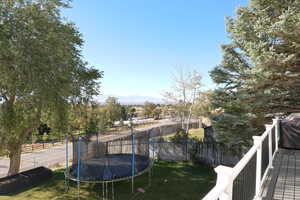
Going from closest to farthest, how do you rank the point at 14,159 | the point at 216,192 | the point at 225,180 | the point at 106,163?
the point at 216,192 < the point at 225,180 < the point at 106,163 < the point at 14,159

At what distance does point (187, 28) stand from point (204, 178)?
42.0 feet

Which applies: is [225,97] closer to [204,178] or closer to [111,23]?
[204,178]

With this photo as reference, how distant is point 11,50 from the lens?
6984mm

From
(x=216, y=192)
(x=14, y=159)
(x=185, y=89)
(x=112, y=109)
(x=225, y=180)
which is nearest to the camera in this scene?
(x=216, y=192)

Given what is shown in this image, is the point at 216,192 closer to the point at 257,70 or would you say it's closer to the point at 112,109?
the point at 257,70

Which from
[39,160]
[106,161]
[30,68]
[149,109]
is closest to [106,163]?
[106,161]

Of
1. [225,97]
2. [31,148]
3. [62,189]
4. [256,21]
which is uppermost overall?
[256,21]

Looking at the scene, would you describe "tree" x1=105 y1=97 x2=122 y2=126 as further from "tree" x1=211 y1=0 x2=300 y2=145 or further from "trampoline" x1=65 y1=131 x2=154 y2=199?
"tree" x1=211 y1=0 x2=300 y2=145

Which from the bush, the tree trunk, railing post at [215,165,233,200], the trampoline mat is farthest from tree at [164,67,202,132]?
railing post at [215,165,233,200]

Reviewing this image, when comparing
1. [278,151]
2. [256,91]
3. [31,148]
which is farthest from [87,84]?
[31,148]

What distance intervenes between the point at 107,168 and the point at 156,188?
238 cm

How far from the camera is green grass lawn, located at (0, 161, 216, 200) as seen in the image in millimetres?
7617

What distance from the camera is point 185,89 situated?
74.5 ft

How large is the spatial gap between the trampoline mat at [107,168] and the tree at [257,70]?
4.26 m
